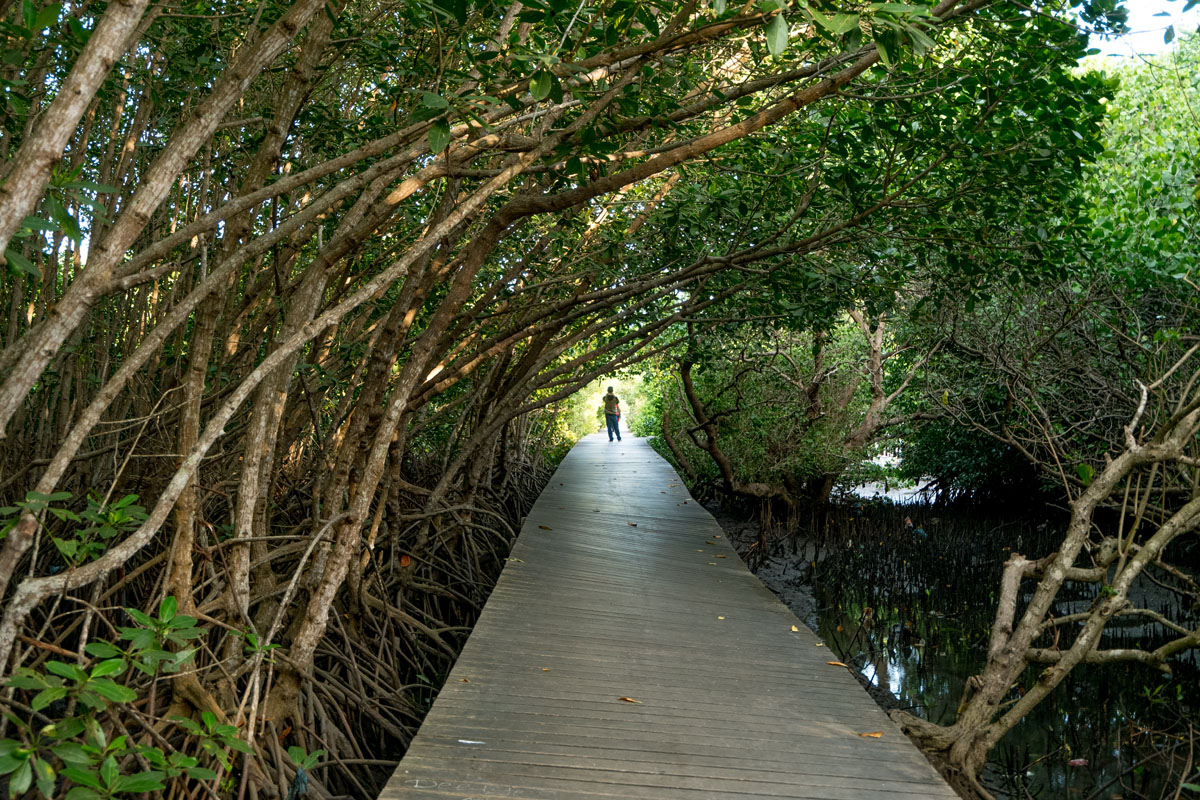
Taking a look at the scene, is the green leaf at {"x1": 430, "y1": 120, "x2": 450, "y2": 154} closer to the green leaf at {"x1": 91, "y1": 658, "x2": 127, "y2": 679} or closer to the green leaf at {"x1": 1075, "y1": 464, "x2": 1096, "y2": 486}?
the green leaf at {"x1": 91, "y1": 658, "x2": 127, "y2": 679}

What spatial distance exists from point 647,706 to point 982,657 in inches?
157

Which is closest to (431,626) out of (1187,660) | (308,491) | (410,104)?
(308,491)

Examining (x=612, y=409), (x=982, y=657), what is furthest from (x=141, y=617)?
(x=612, y=409)

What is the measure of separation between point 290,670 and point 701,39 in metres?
2.67

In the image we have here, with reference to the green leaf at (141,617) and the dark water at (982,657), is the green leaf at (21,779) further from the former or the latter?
the dark water at (982,657)

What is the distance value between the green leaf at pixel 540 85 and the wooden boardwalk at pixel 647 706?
2.03 meters

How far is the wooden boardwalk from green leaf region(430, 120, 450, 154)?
1.89 m

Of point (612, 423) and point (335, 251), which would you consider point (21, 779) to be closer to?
point (335, 251)

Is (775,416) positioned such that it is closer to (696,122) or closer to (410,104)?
(696,122)

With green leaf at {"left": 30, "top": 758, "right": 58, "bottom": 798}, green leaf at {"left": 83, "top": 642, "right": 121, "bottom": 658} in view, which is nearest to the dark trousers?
green leaf at {"left": 83, "top": 642, "right": 121, "bottom": 658}

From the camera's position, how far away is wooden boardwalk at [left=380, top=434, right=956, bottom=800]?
2717 millimetres

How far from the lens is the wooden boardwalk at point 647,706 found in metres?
2.72

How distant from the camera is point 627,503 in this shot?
937cm

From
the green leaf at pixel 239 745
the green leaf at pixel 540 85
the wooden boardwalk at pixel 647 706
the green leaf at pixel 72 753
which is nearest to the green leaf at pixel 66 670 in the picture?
the green leaf at pixel 72 753
